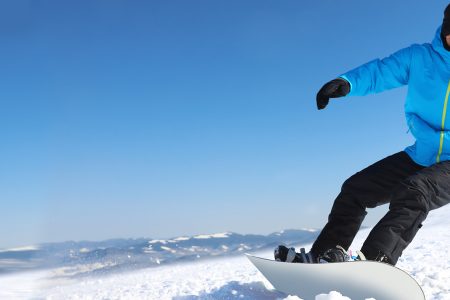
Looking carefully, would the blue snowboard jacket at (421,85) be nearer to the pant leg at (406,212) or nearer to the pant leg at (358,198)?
the pant leg at (358,198)

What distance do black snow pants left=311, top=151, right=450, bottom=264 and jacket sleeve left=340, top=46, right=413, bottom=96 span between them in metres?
0.62

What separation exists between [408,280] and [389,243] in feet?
1.02

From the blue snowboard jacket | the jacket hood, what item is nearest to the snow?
the blue snowboard jacket

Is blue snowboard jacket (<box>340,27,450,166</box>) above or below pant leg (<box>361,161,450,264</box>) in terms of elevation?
above

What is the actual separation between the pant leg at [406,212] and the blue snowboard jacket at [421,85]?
0.37 m

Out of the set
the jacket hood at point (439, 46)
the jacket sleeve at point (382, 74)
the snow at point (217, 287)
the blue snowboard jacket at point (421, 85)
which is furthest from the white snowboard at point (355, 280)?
the jacket hood at point (439, 46)

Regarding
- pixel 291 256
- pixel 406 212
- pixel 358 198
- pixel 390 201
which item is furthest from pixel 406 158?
pixel 291 256

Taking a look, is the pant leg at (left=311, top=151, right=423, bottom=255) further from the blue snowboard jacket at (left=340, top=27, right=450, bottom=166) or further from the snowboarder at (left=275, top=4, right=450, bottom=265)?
the blue snowboard jacket at (left=340, top=27, right=450, bottom=166)

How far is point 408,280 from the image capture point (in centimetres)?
260

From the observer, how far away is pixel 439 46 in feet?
11.2

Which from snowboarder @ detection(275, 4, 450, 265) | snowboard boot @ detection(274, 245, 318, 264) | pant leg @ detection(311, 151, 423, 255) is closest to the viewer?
snowboarder @ detection(275, 4, 450, 265)

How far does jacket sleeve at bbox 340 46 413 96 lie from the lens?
3.63m

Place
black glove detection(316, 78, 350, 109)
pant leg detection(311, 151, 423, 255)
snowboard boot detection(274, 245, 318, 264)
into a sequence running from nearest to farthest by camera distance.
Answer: snowboard boot detection(274, 245, 318, 264), black glove detection(316, 78, 350, 109), pant leg detection(311, 151, 423, 255)

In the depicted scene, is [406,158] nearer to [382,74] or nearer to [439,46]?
[382,74]
